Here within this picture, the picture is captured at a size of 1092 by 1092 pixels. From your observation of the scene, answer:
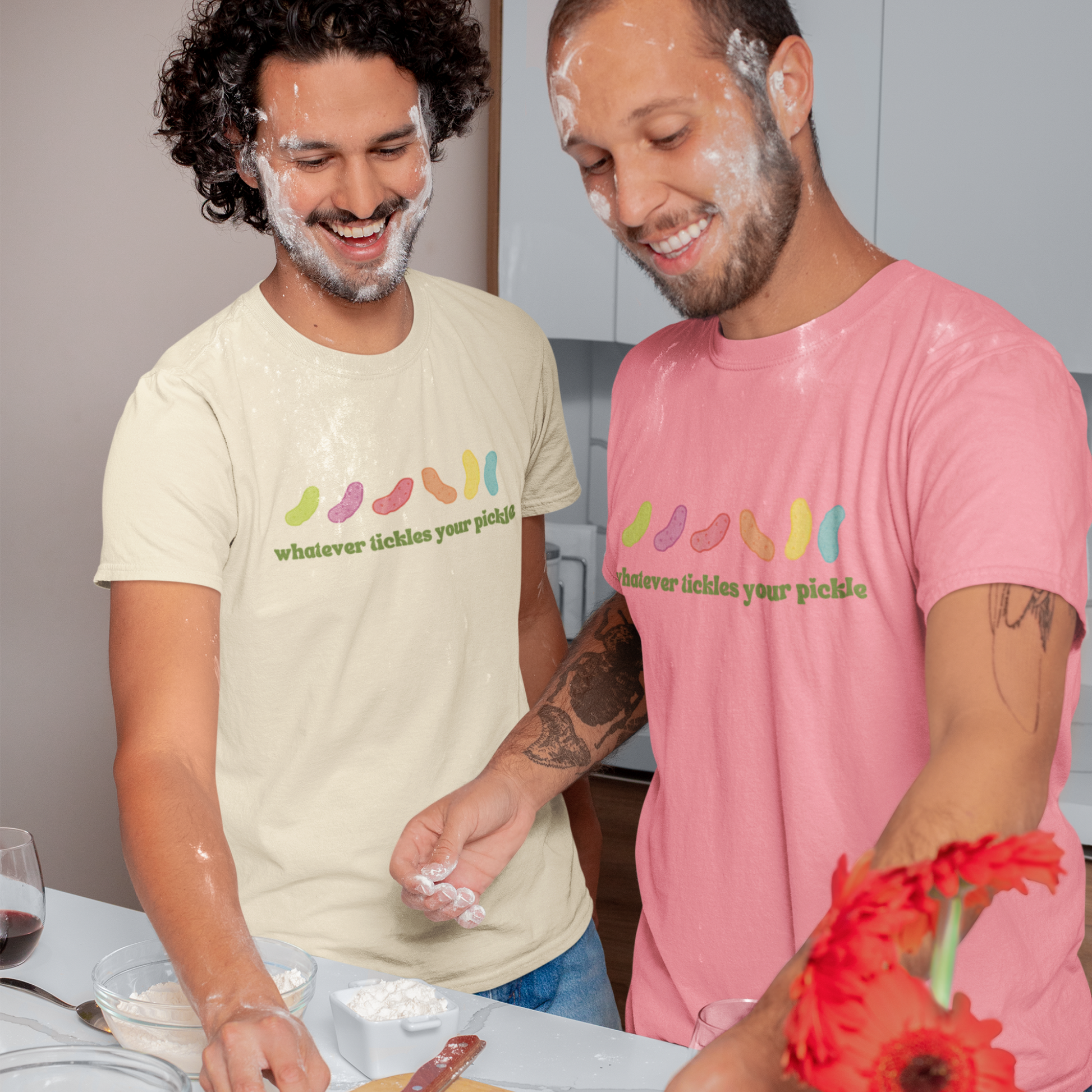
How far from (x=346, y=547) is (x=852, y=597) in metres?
0.51

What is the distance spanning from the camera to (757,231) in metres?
0.97

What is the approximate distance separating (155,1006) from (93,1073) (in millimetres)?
183

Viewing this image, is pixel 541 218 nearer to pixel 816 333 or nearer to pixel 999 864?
pixel 816 333

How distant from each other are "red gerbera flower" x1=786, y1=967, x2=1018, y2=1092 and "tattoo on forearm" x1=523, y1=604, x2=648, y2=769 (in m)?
0.71

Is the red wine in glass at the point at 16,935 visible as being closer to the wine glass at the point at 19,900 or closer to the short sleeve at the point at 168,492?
the wine glass at the point at 19,900

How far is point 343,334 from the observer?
1.24 metres

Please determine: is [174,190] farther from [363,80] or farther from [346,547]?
[346,547]

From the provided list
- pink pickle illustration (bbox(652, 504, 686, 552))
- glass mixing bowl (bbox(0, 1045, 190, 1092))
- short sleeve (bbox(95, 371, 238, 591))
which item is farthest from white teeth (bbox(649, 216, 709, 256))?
glass mixing bowl (bbox(0, 1045, 190, 1092))

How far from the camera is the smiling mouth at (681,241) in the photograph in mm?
964

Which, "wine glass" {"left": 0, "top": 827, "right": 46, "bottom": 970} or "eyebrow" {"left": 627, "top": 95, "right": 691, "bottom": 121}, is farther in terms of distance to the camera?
"wine glass" {"left": 0, "top": 827, "right": 46, "bottom": 970}

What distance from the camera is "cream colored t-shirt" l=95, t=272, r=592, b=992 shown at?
1119 mm

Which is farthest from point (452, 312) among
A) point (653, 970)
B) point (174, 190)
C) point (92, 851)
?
point (92, 851)

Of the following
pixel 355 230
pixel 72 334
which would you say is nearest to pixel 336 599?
pixel 355 230

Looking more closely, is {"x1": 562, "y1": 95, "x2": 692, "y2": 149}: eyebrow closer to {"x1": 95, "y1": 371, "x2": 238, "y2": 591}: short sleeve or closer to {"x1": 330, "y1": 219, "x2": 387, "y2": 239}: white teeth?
{"x1": 330, "y1": 219, "x2": 387, "y2": 239}: white teeth
